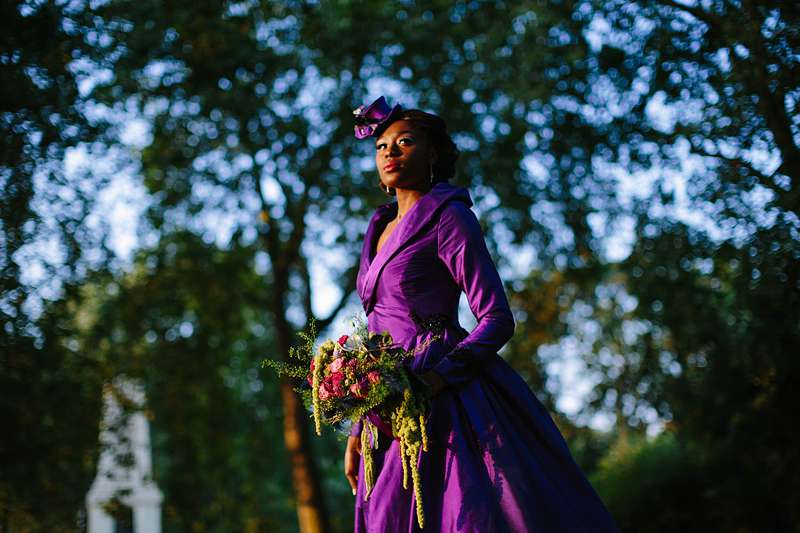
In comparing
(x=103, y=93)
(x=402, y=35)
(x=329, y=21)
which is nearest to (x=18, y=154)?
(x=103, y=93)

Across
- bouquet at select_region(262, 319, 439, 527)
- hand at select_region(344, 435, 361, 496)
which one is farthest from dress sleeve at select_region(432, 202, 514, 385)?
hand at select_region(344, 435, 361, 496)

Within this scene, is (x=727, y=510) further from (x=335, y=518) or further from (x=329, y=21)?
(x=335, y=518)

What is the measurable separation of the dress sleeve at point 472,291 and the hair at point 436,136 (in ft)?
1.60

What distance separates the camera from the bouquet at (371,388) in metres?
3.48

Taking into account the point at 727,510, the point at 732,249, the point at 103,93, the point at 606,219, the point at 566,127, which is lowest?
the point at 727,510

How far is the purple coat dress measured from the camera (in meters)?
3.48

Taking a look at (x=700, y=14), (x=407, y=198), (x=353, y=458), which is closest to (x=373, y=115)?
(x=407, y=198)

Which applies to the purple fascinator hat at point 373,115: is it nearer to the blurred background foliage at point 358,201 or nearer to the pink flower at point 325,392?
the pink flower at point 325,392

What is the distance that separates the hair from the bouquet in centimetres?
99

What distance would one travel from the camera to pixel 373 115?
443 cm

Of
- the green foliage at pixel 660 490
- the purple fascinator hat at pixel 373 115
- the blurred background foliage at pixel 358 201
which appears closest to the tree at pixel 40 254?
the blurred background foliage at pixel 358 201

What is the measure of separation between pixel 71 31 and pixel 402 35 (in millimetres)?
5683

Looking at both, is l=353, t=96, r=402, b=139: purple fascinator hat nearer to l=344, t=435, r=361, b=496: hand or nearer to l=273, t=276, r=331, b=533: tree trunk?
l=344, t=435, r=361, b=496: hand

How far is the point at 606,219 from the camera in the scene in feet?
45.4
